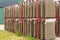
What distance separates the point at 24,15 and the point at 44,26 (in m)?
3.17

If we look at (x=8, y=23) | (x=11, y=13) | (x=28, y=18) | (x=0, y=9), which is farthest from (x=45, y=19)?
(x=0, y=9)

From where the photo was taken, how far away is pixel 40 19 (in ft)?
33.8

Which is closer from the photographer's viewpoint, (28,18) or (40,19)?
(40,19)

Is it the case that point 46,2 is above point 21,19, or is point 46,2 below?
above

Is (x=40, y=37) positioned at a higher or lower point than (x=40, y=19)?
lower

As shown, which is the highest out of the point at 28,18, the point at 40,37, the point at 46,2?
the point at 46,2

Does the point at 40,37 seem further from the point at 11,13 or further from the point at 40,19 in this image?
the point at 11,13

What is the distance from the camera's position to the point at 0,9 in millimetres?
27781

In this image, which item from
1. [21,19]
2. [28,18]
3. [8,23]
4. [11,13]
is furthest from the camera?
[8,23]

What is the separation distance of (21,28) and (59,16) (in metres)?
2.58

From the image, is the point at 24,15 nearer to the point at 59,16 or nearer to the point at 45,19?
the point at 59,16

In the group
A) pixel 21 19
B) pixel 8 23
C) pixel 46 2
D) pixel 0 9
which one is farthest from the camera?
pixel 0 9

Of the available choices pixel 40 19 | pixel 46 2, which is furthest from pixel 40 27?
pixel 46 2

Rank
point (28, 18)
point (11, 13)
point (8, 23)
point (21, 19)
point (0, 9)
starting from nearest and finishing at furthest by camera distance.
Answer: point (28, 18) < point (21, 19) < point (11, 13) < point (8, 23) < point (0, 9)
